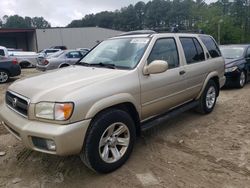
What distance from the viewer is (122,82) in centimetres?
376

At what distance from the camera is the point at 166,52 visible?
471 cm

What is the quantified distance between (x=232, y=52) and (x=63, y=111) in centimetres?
868

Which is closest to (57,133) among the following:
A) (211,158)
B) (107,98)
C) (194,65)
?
(107,98)

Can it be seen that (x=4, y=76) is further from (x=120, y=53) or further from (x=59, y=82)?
(x=59, y=82)

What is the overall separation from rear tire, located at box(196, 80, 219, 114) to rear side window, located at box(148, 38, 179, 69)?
1382 mm

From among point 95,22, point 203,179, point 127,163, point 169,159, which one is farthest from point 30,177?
point 95,22

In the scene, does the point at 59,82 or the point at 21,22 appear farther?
the point at 21,22

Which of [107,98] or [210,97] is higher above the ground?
[107,98]

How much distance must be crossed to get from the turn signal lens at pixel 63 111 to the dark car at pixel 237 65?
7202 mm

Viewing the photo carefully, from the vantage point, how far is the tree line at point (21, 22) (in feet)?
286

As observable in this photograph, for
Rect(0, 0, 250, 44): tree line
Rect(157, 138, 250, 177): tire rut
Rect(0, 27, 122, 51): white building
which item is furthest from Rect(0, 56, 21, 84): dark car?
Rect(0, 0, 250, 44): tree line

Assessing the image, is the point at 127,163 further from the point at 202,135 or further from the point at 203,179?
the point at 202,135

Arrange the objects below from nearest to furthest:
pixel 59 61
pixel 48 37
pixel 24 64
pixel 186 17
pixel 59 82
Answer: pixel 59 82
pixel 59 61
pixel 24 64
pixel 48 37
pixel 186 17

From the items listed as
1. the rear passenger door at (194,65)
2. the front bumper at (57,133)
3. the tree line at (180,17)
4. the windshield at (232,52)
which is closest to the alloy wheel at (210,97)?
the rear passenger door at (194,65)
